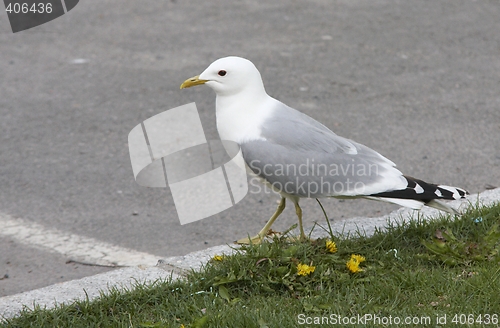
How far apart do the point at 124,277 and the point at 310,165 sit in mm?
1081

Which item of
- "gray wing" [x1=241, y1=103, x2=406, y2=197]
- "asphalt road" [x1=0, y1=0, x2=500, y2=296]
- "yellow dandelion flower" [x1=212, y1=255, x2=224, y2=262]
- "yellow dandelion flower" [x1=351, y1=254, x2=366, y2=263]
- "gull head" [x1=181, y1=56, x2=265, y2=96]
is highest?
"gull head" [x1=181, y1=56, x2=265, y2=96]

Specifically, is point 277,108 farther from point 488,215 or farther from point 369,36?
point 369,36

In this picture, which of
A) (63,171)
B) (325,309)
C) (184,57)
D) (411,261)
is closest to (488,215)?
(411,261)

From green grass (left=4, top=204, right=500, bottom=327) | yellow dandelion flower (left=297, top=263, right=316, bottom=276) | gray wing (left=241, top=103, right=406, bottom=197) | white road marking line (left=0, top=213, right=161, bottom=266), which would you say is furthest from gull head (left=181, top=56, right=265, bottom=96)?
white road marking line (left=0, top=213, right=161, bottom=266)

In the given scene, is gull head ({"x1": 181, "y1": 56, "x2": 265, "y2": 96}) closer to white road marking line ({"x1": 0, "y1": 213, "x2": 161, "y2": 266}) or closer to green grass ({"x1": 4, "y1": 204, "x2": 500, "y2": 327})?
green grass ({"x1": 4, "y1": 204, "x2": 500, "y2": 327})

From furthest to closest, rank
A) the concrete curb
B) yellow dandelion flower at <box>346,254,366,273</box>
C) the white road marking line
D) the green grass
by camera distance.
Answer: the white road marking line, yellow dandelion flower at <box>346,254,366,273</box>, the concrete curb, the green grass

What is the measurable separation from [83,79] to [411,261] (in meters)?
4.23

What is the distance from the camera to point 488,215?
400cm

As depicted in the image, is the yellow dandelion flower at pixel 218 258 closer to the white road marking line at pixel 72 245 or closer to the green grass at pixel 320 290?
the green grass at pixel 320 290

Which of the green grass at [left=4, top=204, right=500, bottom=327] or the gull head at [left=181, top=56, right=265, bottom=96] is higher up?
the gull head at [left=181, top=56, right=265, bottom=96]

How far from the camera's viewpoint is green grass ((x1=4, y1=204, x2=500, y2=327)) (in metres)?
3.13

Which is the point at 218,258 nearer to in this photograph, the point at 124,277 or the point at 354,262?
the point at 124,277

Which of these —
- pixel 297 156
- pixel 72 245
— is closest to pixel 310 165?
pixel 297 156

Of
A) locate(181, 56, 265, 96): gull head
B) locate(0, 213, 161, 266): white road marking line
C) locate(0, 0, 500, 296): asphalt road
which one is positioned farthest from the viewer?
locate(0, 0, 500, 296): asphalt road
